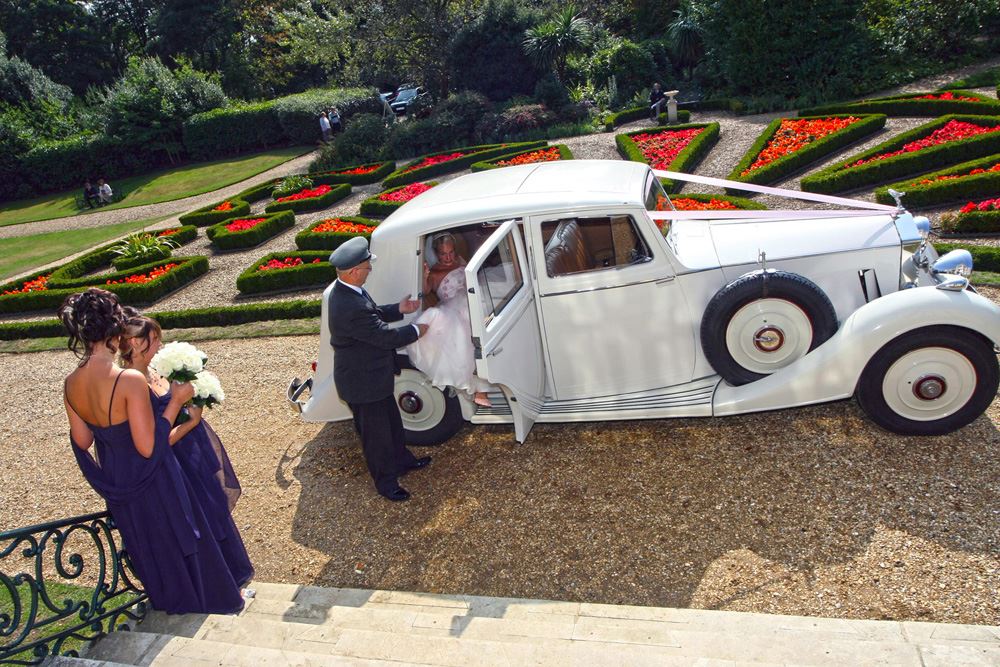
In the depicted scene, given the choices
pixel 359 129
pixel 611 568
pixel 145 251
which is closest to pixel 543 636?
pixel 611 568

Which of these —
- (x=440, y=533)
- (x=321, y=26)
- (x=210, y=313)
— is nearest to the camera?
(x=440, y=533)

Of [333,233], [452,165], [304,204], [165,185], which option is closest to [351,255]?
[333,233]

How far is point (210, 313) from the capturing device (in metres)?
11.2

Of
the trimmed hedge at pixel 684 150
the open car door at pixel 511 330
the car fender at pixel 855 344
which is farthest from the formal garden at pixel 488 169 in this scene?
the open car door at pixel 511 330

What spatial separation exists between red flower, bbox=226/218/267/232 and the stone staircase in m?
12.6

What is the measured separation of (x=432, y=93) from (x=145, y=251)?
16026 millimetres

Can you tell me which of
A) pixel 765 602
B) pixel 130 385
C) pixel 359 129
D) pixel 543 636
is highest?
pixel 359 129

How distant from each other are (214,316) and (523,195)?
727 cm

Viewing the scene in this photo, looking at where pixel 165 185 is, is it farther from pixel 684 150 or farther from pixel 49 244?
pixel 684 150

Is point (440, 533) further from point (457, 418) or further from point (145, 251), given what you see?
point (145, 251)

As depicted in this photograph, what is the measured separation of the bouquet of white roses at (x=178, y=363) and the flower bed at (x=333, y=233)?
8.92 metres

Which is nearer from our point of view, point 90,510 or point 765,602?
point 765,602

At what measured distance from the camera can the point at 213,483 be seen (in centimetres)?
472

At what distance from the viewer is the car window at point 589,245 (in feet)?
18.5
